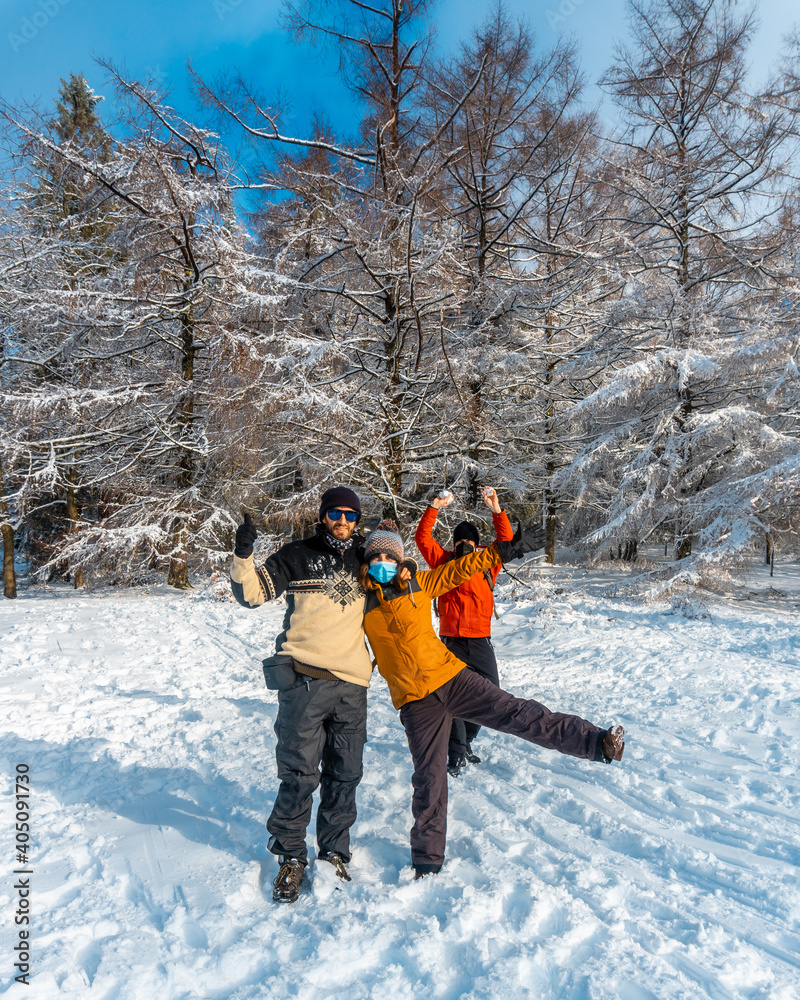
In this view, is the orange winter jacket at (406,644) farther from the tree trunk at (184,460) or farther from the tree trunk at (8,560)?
the tree trunk at (8,560)

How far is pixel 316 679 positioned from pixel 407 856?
1.16m

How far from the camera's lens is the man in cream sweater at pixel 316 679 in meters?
2.55

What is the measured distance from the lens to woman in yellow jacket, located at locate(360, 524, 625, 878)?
265cm

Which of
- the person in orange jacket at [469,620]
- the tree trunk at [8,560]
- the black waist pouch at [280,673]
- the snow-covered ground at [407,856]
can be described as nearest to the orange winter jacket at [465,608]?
the person in orange jacket at [469,620]

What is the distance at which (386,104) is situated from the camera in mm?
8969

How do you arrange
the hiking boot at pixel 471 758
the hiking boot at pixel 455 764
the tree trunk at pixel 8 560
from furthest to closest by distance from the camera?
the tree trunk at pixel 8 560
the hiking boot at pixel 471 758
the hiking boot at pixel 455 764

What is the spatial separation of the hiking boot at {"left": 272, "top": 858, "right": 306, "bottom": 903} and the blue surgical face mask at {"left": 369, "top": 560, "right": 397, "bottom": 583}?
1416 mm

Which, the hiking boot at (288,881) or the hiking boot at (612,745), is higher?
the hiking boot at (612,745)

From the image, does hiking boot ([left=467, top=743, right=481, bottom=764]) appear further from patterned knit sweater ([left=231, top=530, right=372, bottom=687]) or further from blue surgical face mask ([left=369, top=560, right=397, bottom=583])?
blue surgical face mask ([left=369, top=560, right=397, bottom=583])

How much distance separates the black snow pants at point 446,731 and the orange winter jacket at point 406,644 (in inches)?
3.0

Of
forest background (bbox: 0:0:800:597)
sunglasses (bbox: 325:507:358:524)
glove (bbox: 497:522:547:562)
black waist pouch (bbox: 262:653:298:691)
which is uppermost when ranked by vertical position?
forest background (bbox: 0:0:800:597)

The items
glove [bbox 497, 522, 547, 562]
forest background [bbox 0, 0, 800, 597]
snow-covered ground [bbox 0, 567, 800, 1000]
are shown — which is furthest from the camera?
forest background [bbox 0, 0, 800, 597]

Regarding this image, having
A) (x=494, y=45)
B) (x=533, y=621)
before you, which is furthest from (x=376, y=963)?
(x=494, y=45)

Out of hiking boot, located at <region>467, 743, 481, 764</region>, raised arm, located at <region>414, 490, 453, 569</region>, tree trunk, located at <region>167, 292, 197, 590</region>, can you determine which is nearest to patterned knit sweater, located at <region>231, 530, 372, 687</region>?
raised arm, located at <region>414, 490, 453, 569</region>
